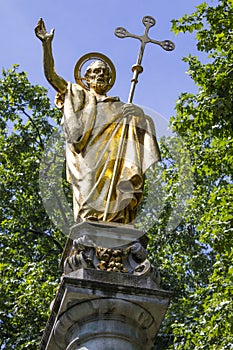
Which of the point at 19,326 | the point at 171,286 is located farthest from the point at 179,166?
the point at 19,326

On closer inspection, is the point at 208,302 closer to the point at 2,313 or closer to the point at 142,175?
the point at 2,313

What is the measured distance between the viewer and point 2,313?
1588 cm

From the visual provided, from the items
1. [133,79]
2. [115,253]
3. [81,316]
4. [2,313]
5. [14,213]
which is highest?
[14,213]

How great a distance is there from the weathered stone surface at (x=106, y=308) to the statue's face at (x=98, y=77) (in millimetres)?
2718

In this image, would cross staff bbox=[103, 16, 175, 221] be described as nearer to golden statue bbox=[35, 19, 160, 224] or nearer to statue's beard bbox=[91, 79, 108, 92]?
Result: golden statue bbox=[35, 19, 160, 224]

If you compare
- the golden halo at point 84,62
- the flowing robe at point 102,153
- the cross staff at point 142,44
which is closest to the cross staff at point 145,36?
the cross staff at point 142,44

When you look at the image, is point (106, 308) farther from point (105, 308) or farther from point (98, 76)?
point (98, 76)

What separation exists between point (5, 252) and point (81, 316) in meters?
10.7

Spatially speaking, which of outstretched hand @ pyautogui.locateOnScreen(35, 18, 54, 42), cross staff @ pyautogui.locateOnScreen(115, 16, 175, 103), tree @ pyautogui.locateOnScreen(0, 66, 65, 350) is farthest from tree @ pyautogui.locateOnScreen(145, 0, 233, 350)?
outstretched hand @ pyautogui.locateOnScreen(35, 18, 54, 42)

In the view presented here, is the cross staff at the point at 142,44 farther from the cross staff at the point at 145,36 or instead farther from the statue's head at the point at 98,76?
the statue's head at the point at 98,76

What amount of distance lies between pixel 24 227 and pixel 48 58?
10132 millimetres

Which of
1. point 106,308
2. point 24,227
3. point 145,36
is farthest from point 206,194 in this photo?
point 106,308

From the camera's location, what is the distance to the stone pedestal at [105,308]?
6767 millimetres

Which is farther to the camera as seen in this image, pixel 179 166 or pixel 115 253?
pixel 179 166
